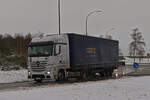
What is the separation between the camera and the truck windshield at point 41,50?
67.0ft

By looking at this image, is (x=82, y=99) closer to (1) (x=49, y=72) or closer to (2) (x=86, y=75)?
(1) (x=49, y=72)

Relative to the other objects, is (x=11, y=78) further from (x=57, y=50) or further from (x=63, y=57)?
(x=57, y=50)

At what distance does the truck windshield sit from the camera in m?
20.4

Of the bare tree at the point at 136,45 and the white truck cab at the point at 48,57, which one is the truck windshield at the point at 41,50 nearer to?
the white truck cab at the point at 48,57

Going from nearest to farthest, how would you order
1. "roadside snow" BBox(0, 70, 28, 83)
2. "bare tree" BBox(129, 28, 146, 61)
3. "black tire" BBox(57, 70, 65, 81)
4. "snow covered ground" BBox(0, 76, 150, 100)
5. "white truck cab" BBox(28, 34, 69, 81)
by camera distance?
1. "snow covered ground" BBox(0, 76, 150, 100)
2. "white truck cab" BBox(28, 34, 69, 81)
3. "black tire" BBox(57, 70, 65, 81)
4. "roadside snow" BBox(0, 70, 28, 83)
5. "bare tree" BBox(129, 28, 146, 61)

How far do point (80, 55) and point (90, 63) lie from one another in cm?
190

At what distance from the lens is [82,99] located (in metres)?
10.2

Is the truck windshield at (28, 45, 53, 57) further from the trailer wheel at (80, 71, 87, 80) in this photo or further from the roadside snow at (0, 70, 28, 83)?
the roadside snow at (0, 70, 28, 83)

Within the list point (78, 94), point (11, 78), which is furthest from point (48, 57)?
point (78, 94)

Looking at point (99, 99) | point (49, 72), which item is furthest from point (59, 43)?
point (99, 99)

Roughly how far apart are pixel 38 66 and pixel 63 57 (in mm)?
2005

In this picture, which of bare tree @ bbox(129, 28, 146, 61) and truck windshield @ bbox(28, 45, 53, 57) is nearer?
truck windshield @ bbox(28, 45, 53, 57)

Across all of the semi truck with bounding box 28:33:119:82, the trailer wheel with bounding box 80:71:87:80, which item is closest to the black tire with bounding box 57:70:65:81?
the semi truck with bounding box 28:33:119:82

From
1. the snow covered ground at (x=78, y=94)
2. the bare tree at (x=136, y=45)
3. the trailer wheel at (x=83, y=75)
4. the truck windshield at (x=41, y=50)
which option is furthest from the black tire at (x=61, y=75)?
the bare tree at (x=136, y=45)
